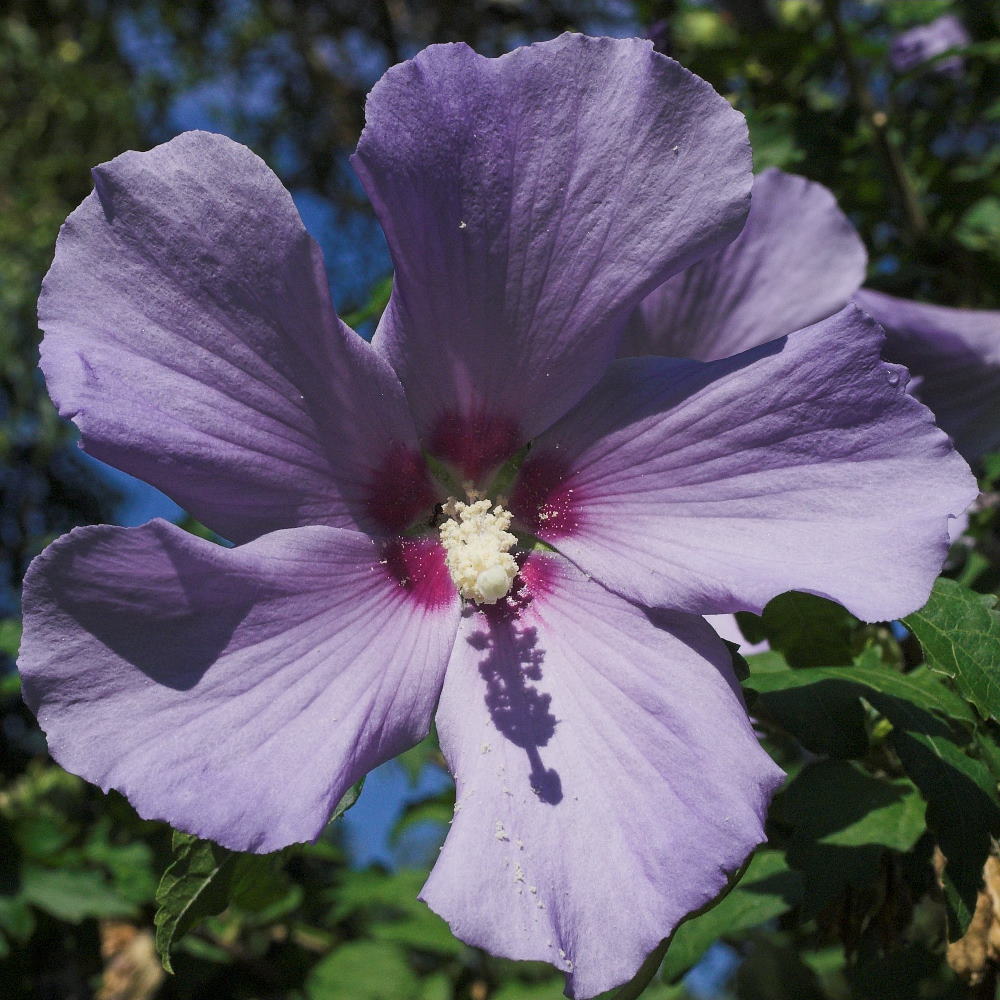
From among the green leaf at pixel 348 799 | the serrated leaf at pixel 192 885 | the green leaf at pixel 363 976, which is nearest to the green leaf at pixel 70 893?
the green leaf at pixel 363 976

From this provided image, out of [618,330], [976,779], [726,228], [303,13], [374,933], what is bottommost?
[374,933]

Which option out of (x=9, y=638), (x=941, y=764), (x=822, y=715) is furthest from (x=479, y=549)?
(x=9, y=638)

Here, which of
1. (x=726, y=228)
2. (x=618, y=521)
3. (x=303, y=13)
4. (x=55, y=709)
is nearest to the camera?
(x=55, y=709)

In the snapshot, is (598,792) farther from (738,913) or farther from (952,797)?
(738,913)

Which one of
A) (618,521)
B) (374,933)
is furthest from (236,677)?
(374,933)

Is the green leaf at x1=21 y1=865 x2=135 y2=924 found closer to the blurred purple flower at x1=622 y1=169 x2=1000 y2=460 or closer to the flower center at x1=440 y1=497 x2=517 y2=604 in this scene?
the flower center at x1=440 y1=497 x2=517 y2=604

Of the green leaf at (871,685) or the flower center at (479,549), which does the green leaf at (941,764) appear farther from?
the flower center at (479,549)

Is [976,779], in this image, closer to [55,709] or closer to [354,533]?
[354,533]
